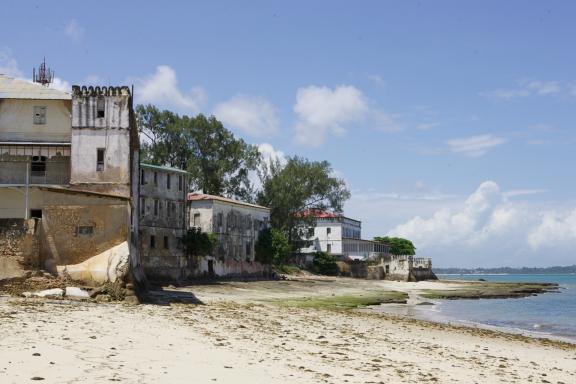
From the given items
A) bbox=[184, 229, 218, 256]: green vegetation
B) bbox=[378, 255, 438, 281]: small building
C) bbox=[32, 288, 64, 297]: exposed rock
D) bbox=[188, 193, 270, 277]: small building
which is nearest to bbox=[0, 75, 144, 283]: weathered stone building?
bbox=[32, 288, 64, 297]: exposed rock

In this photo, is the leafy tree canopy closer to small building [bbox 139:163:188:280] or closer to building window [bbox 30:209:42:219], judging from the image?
small building [bbox 139:163:188:280]

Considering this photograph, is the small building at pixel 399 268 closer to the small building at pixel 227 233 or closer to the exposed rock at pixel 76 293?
the small building at pixel 227 233

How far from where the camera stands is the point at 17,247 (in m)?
31.5

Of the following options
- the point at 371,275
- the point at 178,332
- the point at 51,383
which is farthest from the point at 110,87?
the point at 371,275

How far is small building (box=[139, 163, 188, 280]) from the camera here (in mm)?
55938

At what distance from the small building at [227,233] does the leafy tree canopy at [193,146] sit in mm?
9415

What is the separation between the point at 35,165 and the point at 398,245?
98467 millimetres

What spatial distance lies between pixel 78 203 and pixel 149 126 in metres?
49.0

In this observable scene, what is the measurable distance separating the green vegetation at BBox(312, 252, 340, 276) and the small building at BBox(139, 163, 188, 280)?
37026mm

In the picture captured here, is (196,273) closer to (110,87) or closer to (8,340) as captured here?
(110,87)

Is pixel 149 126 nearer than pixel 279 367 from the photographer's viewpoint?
No

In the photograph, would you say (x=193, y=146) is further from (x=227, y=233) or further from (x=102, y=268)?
(x=102, y=268)

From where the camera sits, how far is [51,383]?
12.8 meters

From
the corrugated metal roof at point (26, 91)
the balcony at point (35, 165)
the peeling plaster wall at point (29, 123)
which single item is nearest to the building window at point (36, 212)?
the balcony at point (35, 165)
